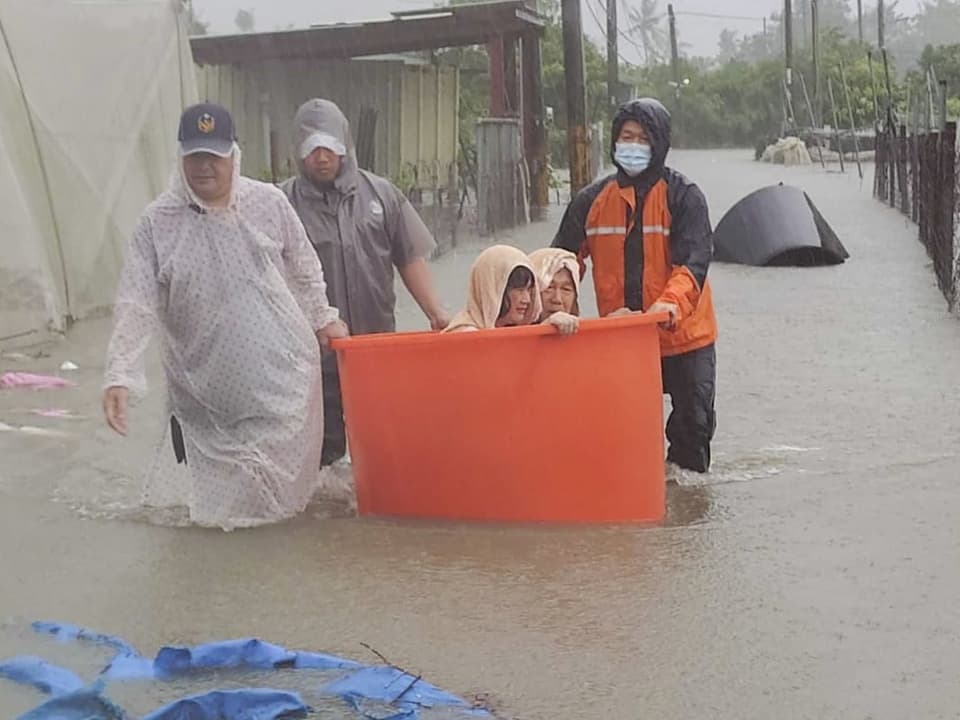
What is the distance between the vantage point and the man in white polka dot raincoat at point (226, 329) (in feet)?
17.7

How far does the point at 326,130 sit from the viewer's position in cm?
596

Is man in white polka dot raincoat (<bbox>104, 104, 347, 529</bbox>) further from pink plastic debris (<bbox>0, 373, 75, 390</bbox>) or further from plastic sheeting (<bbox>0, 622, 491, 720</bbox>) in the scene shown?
pink plastic debris (<bbox>0, 373, 75, 390</bbox>)

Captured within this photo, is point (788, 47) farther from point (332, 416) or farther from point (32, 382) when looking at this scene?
point (332, 416)

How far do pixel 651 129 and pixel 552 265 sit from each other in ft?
2.18

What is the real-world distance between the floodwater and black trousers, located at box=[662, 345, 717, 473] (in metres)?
0.19

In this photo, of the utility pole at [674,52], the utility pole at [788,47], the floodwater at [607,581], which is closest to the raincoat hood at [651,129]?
the floodwater at [607,581]

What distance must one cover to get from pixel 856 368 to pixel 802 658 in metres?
5.70

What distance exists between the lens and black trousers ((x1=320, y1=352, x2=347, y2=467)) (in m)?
6.28

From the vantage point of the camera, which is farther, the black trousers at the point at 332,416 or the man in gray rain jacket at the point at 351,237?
the black trousers at the point at 332,416

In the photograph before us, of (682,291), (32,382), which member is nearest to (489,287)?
(682,291)

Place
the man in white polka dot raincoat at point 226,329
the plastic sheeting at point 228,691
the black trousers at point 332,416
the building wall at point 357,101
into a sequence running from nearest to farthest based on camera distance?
the plastic sheeting at point 228,691, the man in white polka dot raincoat at point 226,329, the black trousers at point 332,416, the building wall at point 357,101

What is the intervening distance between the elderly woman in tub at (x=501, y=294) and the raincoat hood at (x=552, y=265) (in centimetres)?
7

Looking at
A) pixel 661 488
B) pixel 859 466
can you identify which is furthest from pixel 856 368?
pixel 661 488

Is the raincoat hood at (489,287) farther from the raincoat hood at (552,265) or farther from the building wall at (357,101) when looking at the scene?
the building wall at (357,101)
